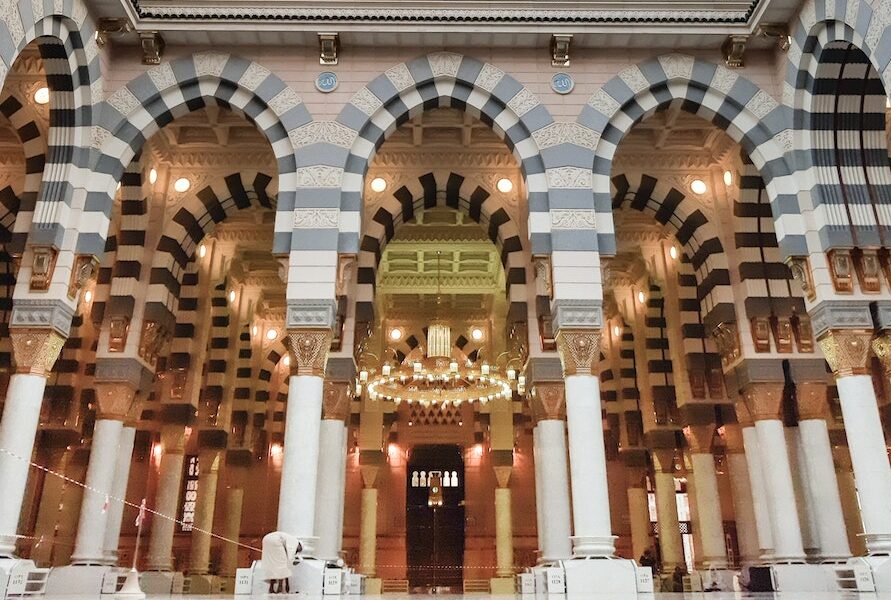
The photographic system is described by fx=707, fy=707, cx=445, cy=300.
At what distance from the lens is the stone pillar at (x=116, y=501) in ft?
28.1

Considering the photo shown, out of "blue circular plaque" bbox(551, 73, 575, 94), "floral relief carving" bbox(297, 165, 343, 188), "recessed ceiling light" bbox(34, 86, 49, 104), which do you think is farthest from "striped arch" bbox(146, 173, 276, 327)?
"blue circular plaque" bbox(551, 73, 575, 94)

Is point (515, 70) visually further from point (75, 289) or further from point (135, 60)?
point (75, 289)

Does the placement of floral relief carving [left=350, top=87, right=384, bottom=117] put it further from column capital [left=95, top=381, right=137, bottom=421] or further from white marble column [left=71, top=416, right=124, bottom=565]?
white marble column [left=71, top=416, right=124, bottom=565]

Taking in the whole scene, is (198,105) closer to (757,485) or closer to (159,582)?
(159,582)

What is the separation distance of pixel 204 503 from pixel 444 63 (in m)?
8.61

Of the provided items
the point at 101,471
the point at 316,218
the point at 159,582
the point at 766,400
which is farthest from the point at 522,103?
the point at 159,582

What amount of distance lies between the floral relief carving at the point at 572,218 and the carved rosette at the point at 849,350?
108 inches

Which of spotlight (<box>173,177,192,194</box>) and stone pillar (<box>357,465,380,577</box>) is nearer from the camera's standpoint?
spotlight (<box>173,177,192,194</box>)

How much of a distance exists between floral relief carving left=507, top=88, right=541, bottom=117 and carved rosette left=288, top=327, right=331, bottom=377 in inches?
131

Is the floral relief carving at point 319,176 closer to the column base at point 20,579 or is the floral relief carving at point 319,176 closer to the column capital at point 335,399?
the column capital at point 335,399

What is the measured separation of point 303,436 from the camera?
6977 millimetres

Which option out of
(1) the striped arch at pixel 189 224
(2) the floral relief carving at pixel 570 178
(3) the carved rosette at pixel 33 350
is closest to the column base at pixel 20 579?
(3) the carved rosette at pixel 33 350

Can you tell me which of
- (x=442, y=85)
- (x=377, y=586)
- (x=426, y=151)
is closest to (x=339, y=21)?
(x=442, y=85)

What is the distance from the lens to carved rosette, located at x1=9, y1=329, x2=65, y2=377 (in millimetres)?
7055
